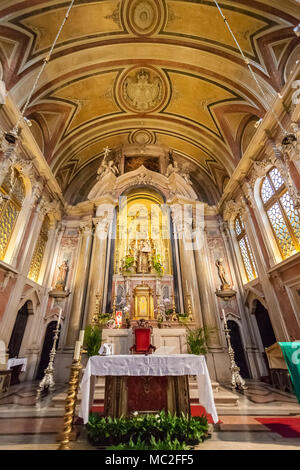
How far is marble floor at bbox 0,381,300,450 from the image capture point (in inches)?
103

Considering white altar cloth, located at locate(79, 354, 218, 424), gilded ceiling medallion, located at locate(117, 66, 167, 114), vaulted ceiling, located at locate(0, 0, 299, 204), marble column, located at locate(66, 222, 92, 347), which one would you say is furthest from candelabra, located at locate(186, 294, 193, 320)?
gilded ceiling medallion, located at locate(117, 66, 167, 114)

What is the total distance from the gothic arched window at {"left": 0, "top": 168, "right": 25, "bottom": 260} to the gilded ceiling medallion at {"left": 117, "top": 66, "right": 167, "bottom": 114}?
6.75m

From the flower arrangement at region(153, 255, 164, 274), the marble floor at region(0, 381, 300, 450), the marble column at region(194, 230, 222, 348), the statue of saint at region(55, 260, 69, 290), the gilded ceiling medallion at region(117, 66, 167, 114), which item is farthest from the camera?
the gilded ceiling medallion at region(117, 66, 167, 114)

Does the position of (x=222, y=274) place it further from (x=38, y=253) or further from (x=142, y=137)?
(x=142, y=137)

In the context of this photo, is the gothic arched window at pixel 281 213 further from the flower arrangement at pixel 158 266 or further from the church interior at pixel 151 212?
the flower arrangement at pixel 158 266

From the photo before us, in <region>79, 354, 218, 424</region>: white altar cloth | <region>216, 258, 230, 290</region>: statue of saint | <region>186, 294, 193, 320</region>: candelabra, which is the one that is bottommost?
<region>79, 354, 218, 424</region>: white altar cloth

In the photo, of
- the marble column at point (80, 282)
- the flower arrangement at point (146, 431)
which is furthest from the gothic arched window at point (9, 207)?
the flower arrangement at point (146, 431)

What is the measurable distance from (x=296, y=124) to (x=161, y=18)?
679 cm

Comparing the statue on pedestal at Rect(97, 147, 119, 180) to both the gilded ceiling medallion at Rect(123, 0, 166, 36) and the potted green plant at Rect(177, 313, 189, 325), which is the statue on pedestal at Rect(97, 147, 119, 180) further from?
the potted green plant at Rect(177, 313, 189, 325)

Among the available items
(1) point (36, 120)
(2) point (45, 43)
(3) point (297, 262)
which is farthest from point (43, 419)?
(2) point (45, 43)

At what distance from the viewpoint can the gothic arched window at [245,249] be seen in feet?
29.2

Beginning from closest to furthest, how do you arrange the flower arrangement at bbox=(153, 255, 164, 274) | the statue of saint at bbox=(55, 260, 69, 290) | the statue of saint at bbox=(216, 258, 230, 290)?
the statue of saint at bbox=(55, 260, 69, 290)
the statue of saint at bbox=(216, 258, 230, 290)
the flower arrangement at bbox=(153, 255, 164, 274)

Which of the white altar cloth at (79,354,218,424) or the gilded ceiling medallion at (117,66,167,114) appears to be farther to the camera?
the gilded ceiling medallion at (117,66,167,114)

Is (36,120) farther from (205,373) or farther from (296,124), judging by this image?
(205,373)
